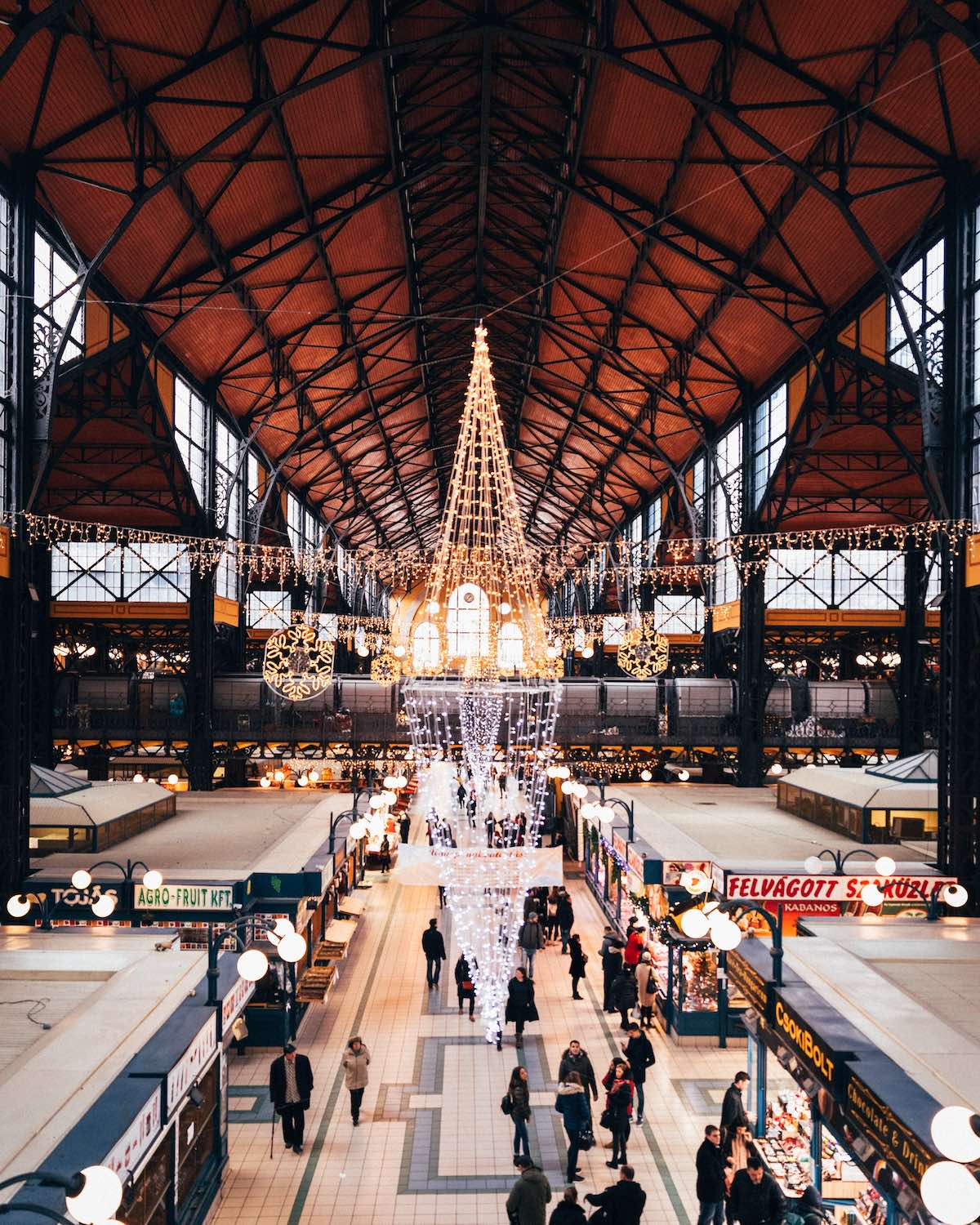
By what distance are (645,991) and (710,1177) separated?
224 inches

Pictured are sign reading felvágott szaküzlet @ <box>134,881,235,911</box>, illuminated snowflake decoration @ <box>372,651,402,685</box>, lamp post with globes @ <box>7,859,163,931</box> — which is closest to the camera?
lamp post with globes @ <box>7,859,163,931</box>

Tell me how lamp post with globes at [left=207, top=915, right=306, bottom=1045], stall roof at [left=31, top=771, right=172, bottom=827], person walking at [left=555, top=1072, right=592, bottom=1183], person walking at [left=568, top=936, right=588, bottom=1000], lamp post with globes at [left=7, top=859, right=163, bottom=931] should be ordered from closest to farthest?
lamp post with globes at [left=207, top=915, right=306, bottom=1045]
person walking at [left=555, top=1072, right=592, bottom=1183]
lamp post with globes at [left=7, top=859, right=163, bottom=931]
person walking at [left=568, top=936, right=588, bottom=1000]
stall roof at [left=31, top=771, right=172, bottom=827]

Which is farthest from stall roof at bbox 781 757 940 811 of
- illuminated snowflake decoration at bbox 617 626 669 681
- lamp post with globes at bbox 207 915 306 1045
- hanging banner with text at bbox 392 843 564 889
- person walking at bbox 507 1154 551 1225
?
lamp post with globes at bbox 207 915 306 1045

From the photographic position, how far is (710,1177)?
851 centimetres

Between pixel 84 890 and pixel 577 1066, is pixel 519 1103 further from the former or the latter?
pixel 84 890

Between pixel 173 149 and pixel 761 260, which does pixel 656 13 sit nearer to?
pixel 761 260

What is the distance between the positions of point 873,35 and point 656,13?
3.63 meters

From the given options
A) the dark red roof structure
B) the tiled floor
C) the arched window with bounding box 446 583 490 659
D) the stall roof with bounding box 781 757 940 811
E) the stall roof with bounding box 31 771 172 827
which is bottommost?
the tiled floor

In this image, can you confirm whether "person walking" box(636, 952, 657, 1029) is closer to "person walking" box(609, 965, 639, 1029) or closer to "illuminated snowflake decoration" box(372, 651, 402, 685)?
"person walking" box(609, 965, 639, 1029)


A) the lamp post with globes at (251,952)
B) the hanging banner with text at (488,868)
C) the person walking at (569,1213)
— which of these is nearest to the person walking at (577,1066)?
the person walking at (569,1213)

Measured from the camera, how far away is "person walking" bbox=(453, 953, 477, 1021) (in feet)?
48.6

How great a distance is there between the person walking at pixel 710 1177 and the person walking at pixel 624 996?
511 centimetres

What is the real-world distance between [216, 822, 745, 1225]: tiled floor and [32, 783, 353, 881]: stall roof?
262cm

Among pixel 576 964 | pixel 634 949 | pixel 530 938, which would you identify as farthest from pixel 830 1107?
pixel 530 938
